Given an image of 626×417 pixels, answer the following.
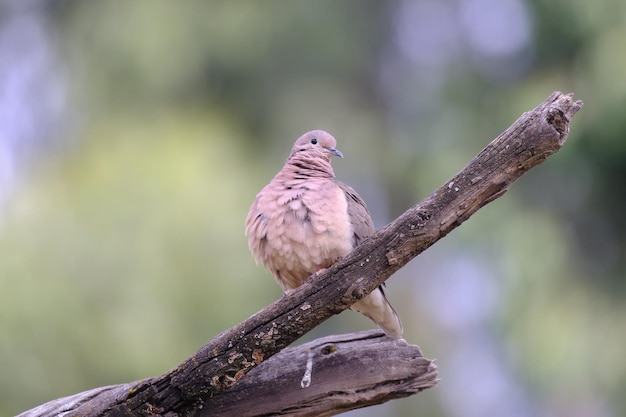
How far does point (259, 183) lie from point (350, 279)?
5.28 metres

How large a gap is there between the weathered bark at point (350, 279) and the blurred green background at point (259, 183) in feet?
9.74

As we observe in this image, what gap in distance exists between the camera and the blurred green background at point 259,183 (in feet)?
24.0

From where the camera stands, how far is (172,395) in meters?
4.13

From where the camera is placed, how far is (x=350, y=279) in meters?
3.81

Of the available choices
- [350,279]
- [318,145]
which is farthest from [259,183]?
[350,279]

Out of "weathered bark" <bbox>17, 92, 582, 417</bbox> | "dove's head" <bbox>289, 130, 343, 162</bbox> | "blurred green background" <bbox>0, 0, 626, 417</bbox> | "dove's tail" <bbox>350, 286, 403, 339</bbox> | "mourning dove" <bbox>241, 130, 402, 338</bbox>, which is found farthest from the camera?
"blurred green background" <bbox>0, 0, 626, 417</bbox>

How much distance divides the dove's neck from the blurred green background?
8.67 ft

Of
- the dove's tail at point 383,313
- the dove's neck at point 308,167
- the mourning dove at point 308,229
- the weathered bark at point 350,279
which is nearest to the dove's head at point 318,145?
the dove's neck at point 308,167

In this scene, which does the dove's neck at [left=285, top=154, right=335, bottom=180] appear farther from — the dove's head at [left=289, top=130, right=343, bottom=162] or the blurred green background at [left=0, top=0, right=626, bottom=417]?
the blurred green background at [left=0, top=0, right=626, bottom=417]

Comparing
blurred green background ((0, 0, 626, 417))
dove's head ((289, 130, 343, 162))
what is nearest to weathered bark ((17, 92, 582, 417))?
dove's head ((289, 130, 343, 162))

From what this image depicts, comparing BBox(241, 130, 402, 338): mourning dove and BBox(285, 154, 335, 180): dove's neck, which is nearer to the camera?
BBox(241, 130, 402, 338): mourning dove

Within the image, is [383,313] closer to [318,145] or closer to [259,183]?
[318,145]

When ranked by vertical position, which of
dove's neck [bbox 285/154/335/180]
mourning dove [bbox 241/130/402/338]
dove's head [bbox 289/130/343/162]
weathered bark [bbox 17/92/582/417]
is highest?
dove's head [bbox 289/130/343/162]

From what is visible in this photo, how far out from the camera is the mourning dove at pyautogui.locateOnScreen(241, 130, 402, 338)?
4.52 metres
